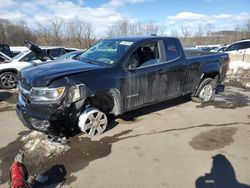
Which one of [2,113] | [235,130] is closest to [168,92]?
[235,130]

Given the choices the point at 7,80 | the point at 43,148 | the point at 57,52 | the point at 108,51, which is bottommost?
the point at 43,148

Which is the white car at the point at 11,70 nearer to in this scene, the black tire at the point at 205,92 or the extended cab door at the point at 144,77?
the extended cab door at the point at 144,77

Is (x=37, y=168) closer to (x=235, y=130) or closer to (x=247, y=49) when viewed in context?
(x=235, y=130)

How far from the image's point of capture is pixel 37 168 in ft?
12.1

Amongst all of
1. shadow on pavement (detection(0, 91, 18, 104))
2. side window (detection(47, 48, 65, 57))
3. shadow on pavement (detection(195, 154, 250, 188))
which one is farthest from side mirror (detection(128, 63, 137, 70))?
side window (detection(47, 48, 65, 57))

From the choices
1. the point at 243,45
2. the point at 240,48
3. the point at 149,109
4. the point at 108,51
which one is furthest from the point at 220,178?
the point at 243,45

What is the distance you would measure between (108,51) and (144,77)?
3.22 ft

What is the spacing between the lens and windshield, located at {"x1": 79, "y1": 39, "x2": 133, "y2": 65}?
193 inches

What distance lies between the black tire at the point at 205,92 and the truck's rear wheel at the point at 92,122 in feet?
10.3

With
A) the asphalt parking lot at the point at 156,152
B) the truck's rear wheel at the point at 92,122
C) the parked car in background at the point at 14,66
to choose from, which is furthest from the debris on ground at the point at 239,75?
the parked car in background at the point at 14,66

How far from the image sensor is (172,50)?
5703mm

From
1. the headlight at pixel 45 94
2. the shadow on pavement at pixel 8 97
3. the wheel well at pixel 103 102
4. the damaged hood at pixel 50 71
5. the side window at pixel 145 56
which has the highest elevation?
the side window at pixel 145 56

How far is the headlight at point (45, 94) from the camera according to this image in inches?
157

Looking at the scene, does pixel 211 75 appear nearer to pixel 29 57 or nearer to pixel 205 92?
pixel 205 92
